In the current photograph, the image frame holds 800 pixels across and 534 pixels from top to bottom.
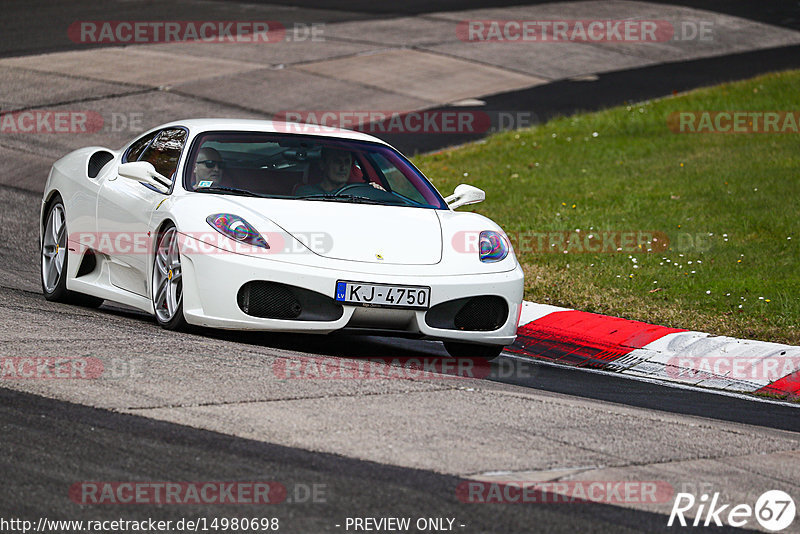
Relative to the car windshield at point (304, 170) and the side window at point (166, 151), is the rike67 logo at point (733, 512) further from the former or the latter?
the side window at point (166, 151)

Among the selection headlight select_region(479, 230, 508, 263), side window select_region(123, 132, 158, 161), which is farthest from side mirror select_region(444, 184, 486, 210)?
side window select_region(123, 132, 158, 161)

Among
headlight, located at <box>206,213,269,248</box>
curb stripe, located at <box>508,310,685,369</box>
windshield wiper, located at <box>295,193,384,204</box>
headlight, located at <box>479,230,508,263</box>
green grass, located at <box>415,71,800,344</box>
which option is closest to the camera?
headlight, located at <box>206,213,269,248</box>

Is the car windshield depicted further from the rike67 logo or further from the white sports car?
the rike67 logo

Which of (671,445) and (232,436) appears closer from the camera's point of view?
(232,436)

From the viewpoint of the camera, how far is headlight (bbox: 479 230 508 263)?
292 inches

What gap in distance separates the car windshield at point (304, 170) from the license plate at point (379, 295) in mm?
979

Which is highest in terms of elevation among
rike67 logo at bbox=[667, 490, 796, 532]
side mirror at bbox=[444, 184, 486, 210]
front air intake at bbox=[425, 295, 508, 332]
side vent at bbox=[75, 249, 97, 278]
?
side mirror at bbox=[444, 184, 486, 210]

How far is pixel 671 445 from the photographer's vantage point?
5.38m

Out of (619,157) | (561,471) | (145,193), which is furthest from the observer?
(619,157)

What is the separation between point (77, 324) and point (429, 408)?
2.44 metres

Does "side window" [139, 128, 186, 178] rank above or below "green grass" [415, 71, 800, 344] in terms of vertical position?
above

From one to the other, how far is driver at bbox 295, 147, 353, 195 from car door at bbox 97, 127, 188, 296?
891mm

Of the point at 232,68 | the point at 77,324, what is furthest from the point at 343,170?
the point at 232,68

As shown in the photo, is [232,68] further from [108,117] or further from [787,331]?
[787,331]
